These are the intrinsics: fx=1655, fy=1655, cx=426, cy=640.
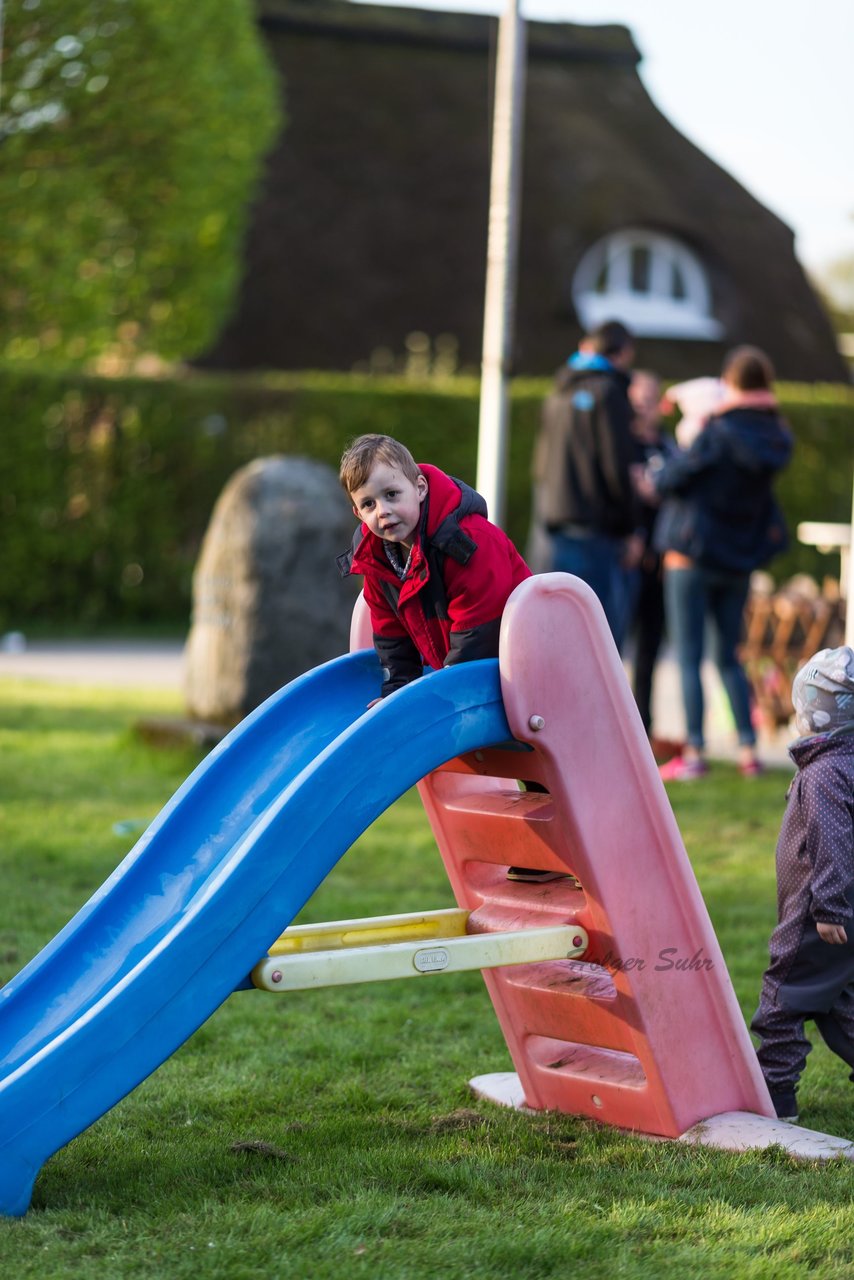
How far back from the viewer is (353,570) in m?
3.94

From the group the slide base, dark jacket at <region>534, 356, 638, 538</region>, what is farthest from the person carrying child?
dark jacket at <region>534, 356, 638, 538</region>

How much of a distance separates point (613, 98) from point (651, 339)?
579cm

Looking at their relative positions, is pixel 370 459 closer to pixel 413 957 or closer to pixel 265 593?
pixel 413 957

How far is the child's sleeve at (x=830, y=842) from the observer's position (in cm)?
405

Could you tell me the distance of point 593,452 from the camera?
885 centimetres

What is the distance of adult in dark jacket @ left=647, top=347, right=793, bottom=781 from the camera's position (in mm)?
8578

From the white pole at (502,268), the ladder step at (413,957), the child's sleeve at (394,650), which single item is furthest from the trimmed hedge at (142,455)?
the ladder step at (413,957)

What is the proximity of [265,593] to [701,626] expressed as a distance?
2565 mm

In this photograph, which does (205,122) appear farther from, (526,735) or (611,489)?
(526,735)

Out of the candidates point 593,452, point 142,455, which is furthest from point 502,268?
point 142,455

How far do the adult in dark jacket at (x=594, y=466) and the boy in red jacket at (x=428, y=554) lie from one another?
4775mm

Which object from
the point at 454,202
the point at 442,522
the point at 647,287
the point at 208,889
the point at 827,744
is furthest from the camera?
the point at 647,287

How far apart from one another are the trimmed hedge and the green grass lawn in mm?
12194

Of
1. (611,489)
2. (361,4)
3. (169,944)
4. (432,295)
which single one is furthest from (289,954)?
(361,4)
